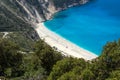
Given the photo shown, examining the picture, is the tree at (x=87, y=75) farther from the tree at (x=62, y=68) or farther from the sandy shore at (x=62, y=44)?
the sandy shore at (x=62, y=44)

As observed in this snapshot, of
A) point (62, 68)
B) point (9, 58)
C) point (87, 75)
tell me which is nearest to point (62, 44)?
point (9, 58)

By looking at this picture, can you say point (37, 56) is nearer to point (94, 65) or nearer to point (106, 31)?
point (94, 65)

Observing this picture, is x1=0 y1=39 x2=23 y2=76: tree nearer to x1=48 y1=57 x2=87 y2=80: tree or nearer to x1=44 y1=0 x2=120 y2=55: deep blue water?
x1=48 y1=57 x2=87 y2=80: tree

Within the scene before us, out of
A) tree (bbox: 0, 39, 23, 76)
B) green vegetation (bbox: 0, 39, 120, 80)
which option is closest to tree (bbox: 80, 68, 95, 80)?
green vegetation (bbox: 0, 39, 120, 80)

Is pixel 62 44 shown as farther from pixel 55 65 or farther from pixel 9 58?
pixel 55 65

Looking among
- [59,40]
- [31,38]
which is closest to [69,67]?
[31,38]

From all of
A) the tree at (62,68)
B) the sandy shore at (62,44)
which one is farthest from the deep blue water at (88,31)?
the tree at (62,68)
